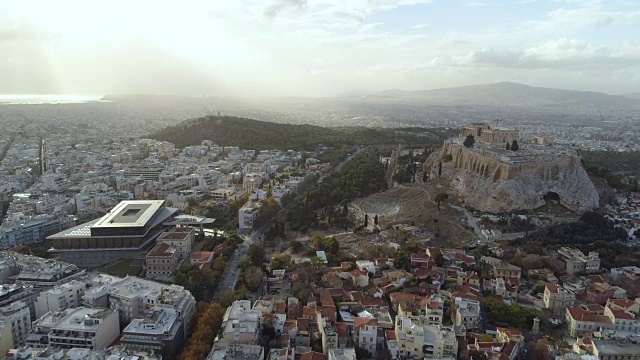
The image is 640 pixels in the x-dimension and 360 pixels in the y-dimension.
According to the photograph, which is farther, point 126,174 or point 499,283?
point 126,174

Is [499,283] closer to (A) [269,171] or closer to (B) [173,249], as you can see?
(B) [173,249]

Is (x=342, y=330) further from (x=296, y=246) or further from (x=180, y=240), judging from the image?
(x=180, y=240)

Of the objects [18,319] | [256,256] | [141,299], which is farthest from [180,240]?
[18,319]

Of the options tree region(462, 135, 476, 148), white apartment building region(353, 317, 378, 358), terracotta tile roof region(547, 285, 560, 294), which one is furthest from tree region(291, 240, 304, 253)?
tree region(462, 135, 476, 148)

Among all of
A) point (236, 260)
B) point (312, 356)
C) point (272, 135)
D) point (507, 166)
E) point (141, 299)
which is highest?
point (507, 166)

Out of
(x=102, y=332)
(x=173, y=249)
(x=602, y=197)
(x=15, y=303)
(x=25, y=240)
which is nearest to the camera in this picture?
(x=102, y=332)

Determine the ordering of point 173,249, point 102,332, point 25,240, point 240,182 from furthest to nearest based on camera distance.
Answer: point 240,182, point 25,240, point 173,249, point 102,332

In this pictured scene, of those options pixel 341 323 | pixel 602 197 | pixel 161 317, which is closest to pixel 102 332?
pixel 161 317
